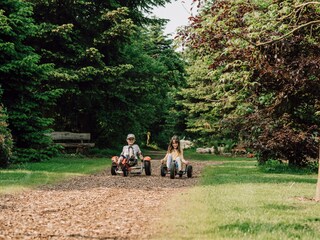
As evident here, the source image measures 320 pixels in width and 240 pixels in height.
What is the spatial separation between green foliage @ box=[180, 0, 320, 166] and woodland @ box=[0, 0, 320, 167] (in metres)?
0.03

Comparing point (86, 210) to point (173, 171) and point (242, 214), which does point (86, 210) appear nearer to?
point (242, 214)

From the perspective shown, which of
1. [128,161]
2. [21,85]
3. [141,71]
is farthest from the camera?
[141,71]

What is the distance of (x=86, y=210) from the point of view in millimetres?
7828

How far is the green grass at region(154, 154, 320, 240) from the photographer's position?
6.00 metres

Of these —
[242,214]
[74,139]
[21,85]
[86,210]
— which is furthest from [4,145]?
[74,139]

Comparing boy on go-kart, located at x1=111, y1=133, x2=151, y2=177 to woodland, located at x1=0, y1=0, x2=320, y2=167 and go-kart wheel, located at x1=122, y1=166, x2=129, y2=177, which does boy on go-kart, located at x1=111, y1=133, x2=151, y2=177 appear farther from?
woodland, located at x1=0, y1=0, x2=320, y2=167

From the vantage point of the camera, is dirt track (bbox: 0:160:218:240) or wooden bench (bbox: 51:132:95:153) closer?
dirt track (bbox: 0:160:218:240)

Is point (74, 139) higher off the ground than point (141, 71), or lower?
lower

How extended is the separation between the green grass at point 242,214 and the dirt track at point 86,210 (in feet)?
1.46

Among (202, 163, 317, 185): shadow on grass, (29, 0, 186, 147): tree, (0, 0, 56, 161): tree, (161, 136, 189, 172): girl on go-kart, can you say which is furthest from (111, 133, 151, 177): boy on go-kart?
(29, 0, 186, 147): tree

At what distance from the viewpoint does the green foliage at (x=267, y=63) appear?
31.1 ft

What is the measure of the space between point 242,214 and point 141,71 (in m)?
19.4

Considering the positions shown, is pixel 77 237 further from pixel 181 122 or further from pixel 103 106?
pixel 181 122

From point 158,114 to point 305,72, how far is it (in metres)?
40.3
